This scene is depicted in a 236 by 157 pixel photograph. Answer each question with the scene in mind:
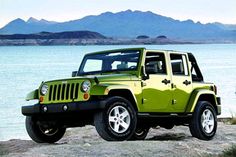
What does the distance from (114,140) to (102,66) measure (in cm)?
214

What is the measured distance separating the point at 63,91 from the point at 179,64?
3116 mm

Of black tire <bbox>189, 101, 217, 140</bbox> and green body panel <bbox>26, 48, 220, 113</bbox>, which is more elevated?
green body panel <bbox>26, 48, 220, 113</bbox>

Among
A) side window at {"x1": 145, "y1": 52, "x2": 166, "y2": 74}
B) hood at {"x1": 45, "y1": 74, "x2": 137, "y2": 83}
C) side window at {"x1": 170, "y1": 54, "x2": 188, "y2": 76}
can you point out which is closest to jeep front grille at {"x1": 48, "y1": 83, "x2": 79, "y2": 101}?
hood at {"x1": 45, "y1": 74, "x2": 137, "y2": 83}

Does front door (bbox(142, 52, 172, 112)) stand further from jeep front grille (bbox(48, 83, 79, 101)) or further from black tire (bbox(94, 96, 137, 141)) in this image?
jeep front grille (bbox(48, 83, 79, 101))

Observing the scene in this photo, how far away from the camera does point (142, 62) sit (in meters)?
14.9

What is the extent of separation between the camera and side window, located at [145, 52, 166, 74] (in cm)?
1529

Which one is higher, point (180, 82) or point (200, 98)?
point (180, 82)

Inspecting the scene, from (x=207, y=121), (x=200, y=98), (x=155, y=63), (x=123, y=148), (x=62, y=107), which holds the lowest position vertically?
(x=207, y=121)

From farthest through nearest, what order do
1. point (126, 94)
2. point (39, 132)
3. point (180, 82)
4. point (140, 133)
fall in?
point (140, 133), point (180, 82), point (39, 132), point (126, 94)

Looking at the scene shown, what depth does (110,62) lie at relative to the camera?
1552 cm

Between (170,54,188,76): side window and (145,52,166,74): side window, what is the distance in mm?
429

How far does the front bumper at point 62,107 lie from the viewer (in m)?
13.8

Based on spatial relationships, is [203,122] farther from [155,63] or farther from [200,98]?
[155,63]

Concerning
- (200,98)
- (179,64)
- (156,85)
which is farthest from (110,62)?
Answer: (200,98)
